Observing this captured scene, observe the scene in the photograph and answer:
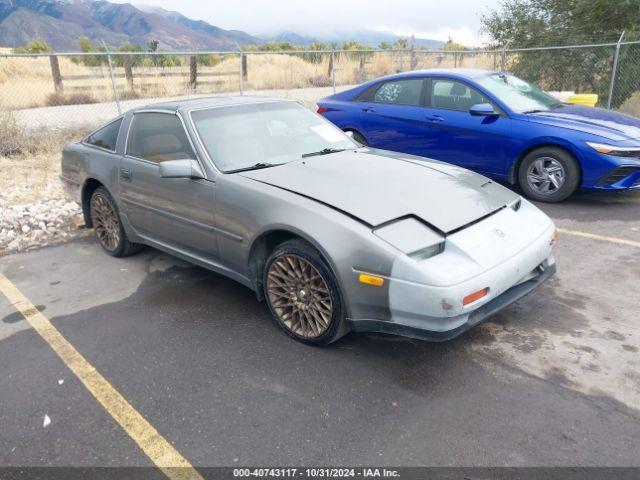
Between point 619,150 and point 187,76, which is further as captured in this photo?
point 187,76

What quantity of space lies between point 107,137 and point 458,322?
372 cm

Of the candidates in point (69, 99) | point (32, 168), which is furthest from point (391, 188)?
point (69, 99)

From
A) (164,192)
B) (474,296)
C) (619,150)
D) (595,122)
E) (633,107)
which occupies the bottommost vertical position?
(474,296)

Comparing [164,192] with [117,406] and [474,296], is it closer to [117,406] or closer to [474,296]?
[117,406]

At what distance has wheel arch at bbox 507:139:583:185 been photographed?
5785mm

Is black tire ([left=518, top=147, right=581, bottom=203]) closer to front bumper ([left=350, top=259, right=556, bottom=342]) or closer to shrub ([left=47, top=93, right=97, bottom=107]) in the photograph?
front bumper ([left=350, top=259, right=556, bottom=342])

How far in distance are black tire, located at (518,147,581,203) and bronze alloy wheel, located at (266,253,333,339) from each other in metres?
4.04

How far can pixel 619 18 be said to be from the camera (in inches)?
494

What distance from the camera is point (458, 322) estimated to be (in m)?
2.82

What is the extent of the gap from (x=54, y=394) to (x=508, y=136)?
5.33m

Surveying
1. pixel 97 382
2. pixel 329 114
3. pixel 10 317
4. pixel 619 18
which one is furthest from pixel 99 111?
pixel 619 18

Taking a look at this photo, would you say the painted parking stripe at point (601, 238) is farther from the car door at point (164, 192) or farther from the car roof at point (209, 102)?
the car door at point (164, 192)

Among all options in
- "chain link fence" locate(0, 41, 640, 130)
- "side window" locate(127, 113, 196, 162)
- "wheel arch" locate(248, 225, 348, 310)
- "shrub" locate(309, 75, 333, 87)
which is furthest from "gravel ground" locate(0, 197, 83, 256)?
"shrub" locate(309, 75, 333, 87)

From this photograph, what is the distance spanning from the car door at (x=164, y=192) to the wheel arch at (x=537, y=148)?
160 inches
